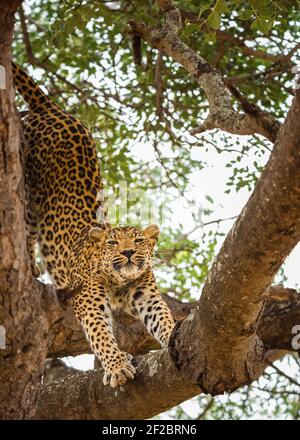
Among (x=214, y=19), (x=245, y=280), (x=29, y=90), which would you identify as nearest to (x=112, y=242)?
(x=29, y=90)

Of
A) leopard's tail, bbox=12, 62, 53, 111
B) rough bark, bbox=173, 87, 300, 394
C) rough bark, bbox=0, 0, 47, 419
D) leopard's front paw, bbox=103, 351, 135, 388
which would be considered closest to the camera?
rough bark, bbox=173, 87, 300, 394

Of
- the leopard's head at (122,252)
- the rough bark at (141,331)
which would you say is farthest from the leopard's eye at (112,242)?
the rough bark at (141,331)

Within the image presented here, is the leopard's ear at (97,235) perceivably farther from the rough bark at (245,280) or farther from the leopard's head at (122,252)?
the rough bark at (245,280)

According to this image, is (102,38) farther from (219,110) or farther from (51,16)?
(219,110)

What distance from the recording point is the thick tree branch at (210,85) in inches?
194

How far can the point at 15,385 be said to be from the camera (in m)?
4.84

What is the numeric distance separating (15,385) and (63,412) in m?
1.80

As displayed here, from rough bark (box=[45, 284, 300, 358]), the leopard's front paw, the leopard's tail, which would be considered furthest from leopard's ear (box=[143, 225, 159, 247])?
the leopard's tail

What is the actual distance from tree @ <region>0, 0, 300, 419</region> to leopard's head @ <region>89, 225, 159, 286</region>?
0.48m

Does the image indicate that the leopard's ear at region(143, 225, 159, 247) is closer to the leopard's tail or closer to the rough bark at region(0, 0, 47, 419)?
the leopard's tail

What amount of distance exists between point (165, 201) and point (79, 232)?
8.45 feet

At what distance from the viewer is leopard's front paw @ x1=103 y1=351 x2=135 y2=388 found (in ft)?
19.8

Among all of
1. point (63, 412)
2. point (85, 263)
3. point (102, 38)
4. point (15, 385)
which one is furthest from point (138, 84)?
point (15, 385)

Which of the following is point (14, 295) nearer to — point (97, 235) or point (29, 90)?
point (97, 235)
